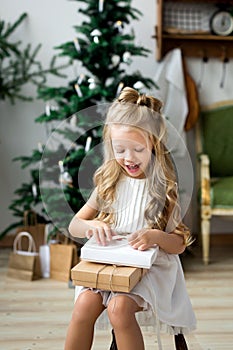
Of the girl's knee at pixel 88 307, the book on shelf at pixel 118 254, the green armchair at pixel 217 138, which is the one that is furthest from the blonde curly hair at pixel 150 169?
the green armchair at pixel 217 138

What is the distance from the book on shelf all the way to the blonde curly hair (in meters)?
0.11

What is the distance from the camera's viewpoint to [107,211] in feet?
5.54

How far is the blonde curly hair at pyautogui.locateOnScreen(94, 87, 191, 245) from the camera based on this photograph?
1.57m

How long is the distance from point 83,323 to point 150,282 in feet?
0.69

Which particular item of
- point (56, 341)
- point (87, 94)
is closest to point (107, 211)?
point (56, 341)

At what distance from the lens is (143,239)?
63.2 inches

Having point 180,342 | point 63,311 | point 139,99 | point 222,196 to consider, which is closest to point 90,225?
point 139,99

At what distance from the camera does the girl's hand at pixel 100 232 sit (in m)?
1.61

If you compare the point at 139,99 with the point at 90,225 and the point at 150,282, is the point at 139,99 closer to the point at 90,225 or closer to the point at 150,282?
the point at 90,225

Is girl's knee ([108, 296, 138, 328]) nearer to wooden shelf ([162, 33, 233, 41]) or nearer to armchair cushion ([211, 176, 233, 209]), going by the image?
armchair cushion ([211, 176, 233, 209])

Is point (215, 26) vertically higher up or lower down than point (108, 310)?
higher up

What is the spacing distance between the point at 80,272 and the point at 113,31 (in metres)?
1.92

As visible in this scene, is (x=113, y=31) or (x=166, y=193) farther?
(x=113, y=31)

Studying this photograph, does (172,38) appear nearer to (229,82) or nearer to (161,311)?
(229,82)
